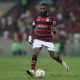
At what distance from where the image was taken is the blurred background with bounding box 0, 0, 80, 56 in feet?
105

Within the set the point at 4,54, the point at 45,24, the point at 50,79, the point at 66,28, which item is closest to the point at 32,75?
the point at 50,79

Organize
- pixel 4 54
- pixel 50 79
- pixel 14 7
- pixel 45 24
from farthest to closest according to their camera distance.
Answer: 1. pixel 14 7
2. pixel 4 54
3. pixel 45 24
4. pixel 50 79

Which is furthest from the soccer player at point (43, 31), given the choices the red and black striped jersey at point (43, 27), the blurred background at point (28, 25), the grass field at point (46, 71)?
the blurred background at point (28, 25)

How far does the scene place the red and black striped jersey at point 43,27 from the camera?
1577 cm

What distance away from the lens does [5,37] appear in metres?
33.8

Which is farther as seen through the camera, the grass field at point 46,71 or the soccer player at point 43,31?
the soccer player at point 43,31

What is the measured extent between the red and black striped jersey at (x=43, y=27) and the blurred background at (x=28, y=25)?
15.0 meters

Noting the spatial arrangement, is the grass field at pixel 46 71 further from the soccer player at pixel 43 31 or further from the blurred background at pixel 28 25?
the blurred background at pixel 28 25

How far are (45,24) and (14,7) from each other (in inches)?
883

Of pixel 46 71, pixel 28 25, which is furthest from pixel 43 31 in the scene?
pixel 28 25

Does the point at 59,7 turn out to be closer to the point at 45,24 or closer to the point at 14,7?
the point at 14,7

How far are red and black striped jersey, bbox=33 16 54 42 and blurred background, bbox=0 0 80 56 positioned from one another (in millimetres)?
15043

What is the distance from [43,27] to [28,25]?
1837cm

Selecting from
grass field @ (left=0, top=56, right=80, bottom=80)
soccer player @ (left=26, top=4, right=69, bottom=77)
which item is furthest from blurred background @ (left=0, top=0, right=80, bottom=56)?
soccer player @ (left=26, top=4, right=69, bottom=77)
